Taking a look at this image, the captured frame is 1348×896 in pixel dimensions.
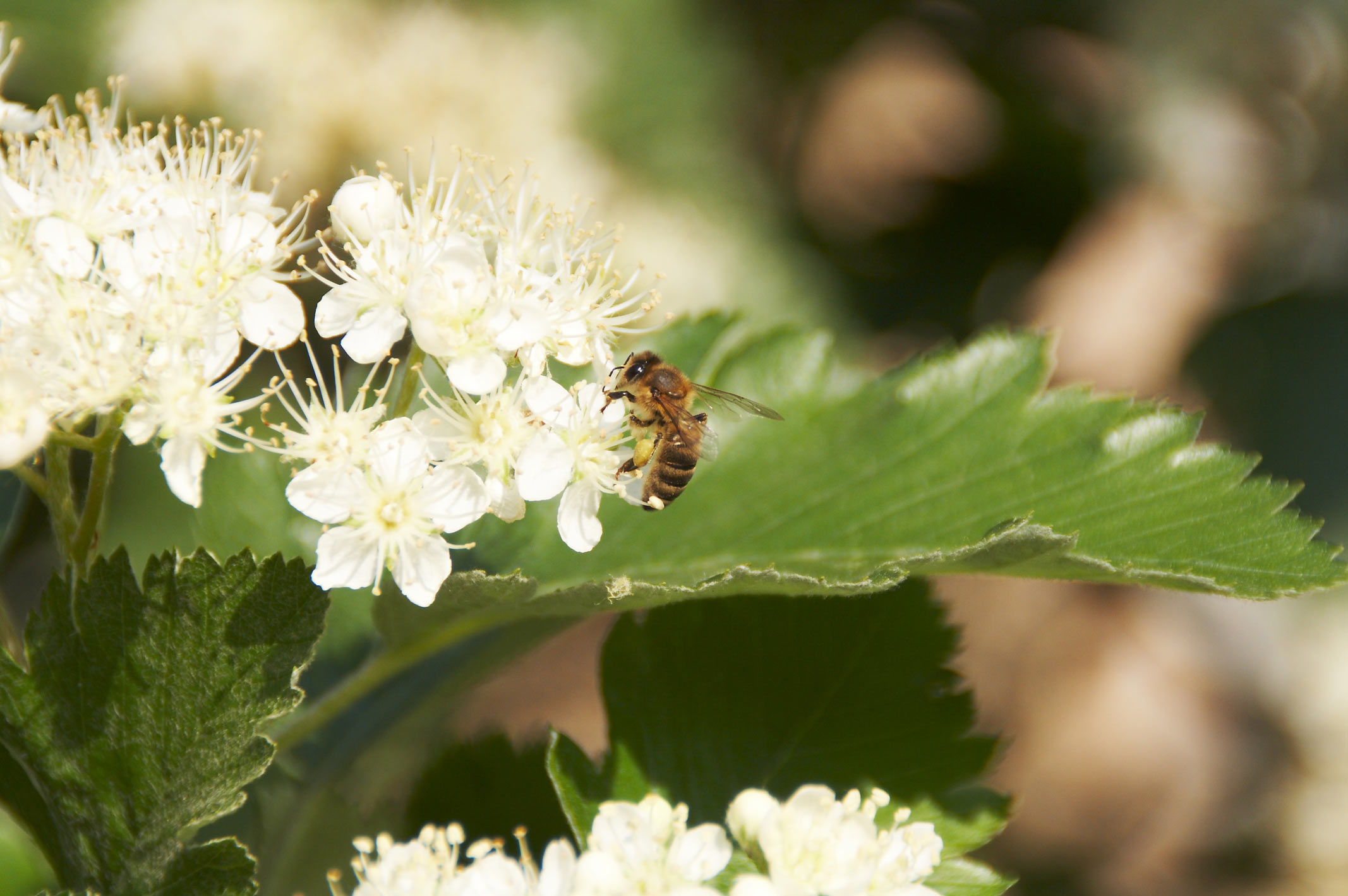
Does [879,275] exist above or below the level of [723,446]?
above

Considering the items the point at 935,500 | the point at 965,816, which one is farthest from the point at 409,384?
the point at 965,816

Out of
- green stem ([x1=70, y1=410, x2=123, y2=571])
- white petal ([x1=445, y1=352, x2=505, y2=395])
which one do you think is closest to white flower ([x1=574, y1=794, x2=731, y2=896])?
white petal ([x1=445, y1=352, x2=505, y2=395])

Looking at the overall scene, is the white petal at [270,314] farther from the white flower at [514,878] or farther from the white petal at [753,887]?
the white petal at [753,887]

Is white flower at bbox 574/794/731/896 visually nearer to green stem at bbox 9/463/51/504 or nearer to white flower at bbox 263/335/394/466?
white flower at bbox 263/335/394/466

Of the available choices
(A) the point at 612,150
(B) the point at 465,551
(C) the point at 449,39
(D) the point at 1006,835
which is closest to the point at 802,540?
(B) the point at 465,551

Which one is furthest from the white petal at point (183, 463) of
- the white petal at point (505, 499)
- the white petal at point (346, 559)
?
the white petal at point (505, 499)

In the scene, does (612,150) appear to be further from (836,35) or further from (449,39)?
(836,35)

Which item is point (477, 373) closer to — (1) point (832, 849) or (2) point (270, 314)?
(2) point (270, 314)
